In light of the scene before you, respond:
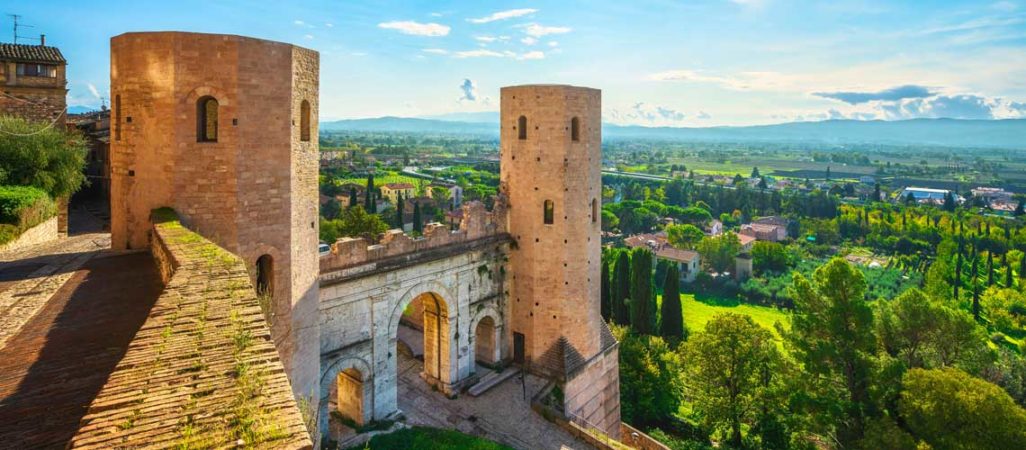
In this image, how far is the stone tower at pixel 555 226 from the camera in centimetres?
2005

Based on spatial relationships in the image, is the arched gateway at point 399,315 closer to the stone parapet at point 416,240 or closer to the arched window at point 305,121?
the stone parapet at point 416,240

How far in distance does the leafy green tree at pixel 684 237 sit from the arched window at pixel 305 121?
71237 millimetres

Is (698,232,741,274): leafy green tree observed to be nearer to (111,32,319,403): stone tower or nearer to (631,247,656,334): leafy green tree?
(631,247,656,334): leafy green tree

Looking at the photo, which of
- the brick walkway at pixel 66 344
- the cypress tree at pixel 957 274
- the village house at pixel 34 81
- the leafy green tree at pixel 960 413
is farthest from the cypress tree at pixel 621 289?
the cypress tree at pixel 957 274

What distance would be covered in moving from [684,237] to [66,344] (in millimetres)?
78050

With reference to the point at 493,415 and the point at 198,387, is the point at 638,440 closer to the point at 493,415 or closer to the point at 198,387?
the point at 493,415

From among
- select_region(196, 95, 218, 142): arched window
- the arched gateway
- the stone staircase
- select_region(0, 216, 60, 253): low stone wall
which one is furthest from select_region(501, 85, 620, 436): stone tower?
select_region(0, 216, 60, 253): low stone wall

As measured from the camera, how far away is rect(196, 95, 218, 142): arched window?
10.6 m

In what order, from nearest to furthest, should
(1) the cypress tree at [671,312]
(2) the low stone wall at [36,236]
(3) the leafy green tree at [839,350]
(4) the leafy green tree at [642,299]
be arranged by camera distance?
(2) the low stone wall at [36,236] → (3) the leafy green tree at [839,350] → (4) the leafy green tree at [642,299] → (1) the cypress tree at [671,312]

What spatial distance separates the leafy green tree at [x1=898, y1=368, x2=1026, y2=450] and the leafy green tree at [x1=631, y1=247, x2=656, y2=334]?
795 inches

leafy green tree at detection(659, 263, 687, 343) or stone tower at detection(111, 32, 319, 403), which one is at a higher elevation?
stone tower at detection(111, 32, 319, 403)

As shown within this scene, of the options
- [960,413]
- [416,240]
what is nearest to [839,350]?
[960,413]

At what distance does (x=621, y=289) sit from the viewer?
40.1 m

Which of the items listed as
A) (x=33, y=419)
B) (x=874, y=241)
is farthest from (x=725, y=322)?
(x=874, y=241)
